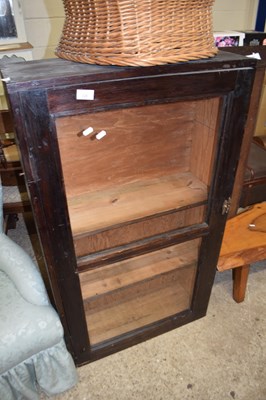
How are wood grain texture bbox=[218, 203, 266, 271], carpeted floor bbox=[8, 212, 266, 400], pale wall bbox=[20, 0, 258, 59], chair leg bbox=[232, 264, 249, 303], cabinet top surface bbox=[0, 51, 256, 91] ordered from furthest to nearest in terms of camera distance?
1. pale wall bbox=[20, 0, 258, 59]
2. chair leg bbox=[232, 264, 249, 303]
3. wood grain texture bbox=[218, 203, 266, 271]
4. carpeted floor bbox=[8, 212, 266, 400]
5. cabinet top surface bbox=[0, 51, 256, 91]

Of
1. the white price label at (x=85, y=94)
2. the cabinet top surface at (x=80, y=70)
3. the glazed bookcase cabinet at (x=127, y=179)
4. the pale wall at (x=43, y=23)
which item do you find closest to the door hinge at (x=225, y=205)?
the glazed bookcase cabinet at (x=127, y=179)

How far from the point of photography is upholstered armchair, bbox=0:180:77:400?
39.9 inches

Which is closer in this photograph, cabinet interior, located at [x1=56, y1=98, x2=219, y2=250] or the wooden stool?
cabinet interior, located at [x1=56, y1=98, x2=219, y2=250]

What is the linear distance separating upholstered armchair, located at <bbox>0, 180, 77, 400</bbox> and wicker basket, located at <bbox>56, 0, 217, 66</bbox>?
2.46 ft

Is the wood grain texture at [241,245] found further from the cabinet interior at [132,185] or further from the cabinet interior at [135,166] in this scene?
the cabinet interior at [135,166]

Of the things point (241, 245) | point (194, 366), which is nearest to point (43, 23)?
point (241, 245)

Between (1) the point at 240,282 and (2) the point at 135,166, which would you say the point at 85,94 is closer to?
(2) the point at 135,166

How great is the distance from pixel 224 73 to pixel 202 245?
0.66 meters

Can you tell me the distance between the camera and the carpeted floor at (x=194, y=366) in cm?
127

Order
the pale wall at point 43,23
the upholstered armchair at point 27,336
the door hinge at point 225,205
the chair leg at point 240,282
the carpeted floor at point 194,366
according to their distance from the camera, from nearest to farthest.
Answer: the upholstered armchair at point 27,336, the door hinge at point 225,205, the carpeted floor at point 194,366, the chair leg at point 240,282, the pale wall at point 43,23

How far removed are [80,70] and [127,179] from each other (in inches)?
21.6

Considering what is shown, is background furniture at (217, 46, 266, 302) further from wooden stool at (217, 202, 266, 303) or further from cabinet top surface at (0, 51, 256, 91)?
cabinet top surface at (0, 51, 256, 91)

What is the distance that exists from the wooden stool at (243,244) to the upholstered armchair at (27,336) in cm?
78

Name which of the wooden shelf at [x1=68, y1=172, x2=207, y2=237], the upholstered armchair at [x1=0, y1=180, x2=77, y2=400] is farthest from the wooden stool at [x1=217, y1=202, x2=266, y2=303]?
the upholstered armchair at [x1=0, y1=180, x2=77, y2=400]
